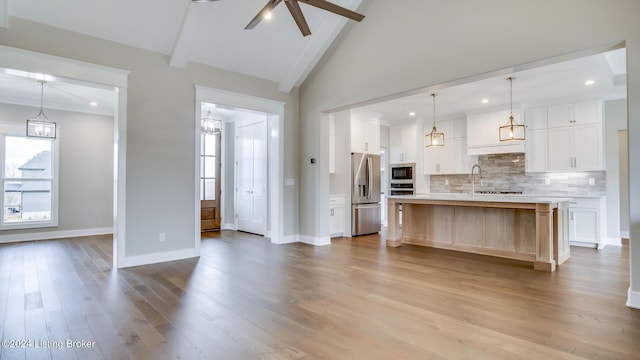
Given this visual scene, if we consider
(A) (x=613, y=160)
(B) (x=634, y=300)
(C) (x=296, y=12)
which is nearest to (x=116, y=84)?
(C) (x=296, y=12)

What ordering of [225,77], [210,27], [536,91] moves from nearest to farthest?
[210,27], [225,77], [536,91]

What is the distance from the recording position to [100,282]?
3.60 m

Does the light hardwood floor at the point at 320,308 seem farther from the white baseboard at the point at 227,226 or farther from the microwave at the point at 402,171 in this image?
the microwave at the point at 402,171

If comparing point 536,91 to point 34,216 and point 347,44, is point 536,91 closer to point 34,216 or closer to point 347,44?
point 347,44

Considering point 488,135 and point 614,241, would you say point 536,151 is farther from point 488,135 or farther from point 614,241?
point 614,241

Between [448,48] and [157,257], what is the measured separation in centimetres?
467

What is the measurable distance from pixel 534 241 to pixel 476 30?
2.89m

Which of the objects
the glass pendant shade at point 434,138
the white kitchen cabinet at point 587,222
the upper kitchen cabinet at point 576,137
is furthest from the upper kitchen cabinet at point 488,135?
the white kitchen cabinet at point 587,222

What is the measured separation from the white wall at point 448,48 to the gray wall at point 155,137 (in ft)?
6.49

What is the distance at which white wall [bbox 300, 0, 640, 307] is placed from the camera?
2889 millimetres

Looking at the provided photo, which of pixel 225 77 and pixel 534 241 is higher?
pixel 225 77

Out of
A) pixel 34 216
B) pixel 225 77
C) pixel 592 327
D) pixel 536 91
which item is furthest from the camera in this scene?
pixel 34 216

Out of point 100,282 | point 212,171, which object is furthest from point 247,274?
point 212,171

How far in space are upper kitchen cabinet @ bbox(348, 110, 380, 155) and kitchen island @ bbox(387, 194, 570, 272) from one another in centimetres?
166
